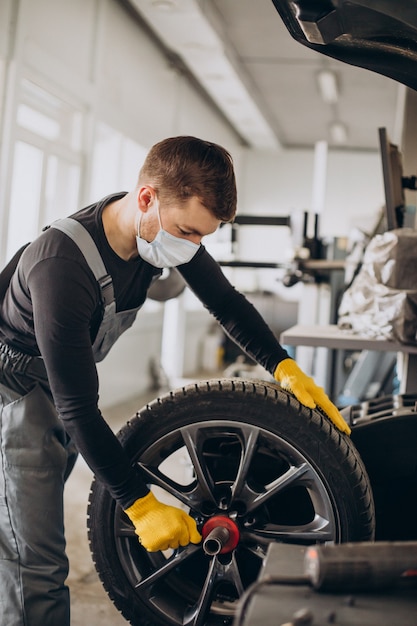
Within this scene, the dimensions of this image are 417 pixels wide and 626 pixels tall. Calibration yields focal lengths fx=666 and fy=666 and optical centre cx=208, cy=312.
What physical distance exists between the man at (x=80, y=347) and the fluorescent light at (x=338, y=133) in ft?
26.7

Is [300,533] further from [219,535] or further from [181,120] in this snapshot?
[181,120]

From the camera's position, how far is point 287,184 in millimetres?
10562

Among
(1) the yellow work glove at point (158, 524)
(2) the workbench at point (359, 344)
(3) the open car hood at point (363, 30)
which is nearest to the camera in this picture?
(3) the open car hood at point (363, 30)

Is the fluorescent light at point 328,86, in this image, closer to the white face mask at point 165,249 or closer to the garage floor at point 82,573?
the garage floor at point 82,573

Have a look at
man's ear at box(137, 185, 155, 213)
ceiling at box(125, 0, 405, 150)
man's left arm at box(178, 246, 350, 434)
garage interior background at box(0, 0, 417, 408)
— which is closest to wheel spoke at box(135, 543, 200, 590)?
man's left arm at box(178, 246, 350, 434)

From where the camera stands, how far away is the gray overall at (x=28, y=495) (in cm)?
154

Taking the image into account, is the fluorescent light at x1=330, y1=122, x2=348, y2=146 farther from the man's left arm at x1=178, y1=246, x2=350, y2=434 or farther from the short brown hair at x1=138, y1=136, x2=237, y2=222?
the short brown hair at x1=138, y1=136, x2=237, y2=222

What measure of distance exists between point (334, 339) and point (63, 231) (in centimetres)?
124

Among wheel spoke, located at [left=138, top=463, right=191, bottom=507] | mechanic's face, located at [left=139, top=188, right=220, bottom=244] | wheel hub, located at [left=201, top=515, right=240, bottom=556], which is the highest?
mechanic's face, located at [left=139, top=188, right=220, bottom=244]

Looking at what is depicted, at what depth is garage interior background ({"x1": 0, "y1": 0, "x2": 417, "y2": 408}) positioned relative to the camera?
4.27 meters

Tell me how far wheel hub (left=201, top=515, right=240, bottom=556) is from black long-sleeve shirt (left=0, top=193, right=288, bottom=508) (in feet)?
0.52

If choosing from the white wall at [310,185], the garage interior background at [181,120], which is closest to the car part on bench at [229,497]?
the garage interior background at [181,120]

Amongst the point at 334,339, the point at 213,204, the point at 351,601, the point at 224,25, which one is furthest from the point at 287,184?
the point at 351,601

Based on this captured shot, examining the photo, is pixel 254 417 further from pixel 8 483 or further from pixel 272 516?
pixel 8 483
